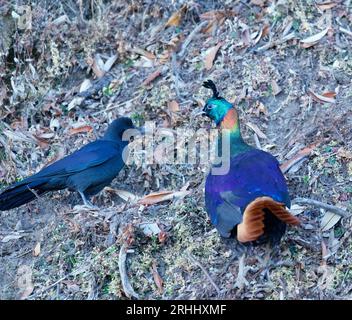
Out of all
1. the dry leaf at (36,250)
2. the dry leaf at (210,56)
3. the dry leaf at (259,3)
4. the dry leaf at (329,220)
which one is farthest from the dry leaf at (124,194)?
the dry leaf at (259,3)

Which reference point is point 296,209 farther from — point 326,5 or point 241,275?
point 326,5

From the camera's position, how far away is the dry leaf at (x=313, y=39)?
746cm

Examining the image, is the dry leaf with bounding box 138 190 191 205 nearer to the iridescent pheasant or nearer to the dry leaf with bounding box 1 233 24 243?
the iridescent pheasant

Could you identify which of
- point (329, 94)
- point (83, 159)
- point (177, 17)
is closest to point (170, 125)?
point (83, 159)

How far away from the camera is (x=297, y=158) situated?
6.59 metres

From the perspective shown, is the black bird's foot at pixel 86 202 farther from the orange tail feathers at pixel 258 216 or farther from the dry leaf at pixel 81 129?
the orange tail feathers at pixel 258 216

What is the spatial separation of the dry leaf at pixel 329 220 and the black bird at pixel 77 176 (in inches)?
77.3

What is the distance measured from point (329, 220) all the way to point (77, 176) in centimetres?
225

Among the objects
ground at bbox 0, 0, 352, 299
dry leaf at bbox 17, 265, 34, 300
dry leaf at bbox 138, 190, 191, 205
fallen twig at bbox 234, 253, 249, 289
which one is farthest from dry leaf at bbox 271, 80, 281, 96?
dry leaf at bbox 17, 265, 34, 300

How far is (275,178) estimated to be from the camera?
5.77m

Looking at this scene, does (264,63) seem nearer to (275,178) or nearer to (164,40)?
(164,40)

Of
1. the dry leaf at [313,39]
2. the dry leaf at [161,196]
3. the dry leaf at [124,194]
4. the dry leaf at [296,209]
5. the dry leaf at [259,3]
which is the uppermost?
the dry leaf at [259,3]

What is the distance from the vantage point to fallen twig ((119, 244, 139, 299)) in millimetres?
5691

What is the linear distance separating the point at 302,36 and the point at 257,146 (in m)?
1.32
